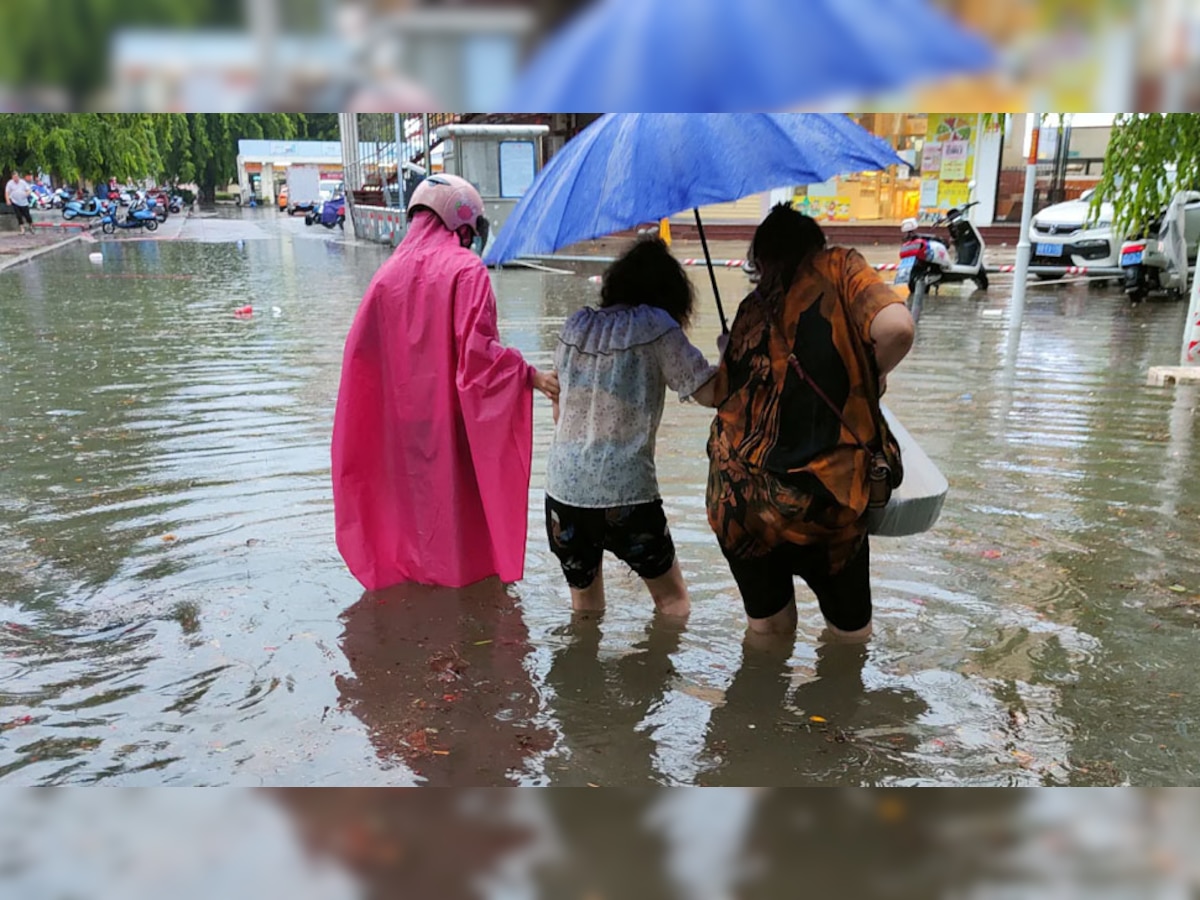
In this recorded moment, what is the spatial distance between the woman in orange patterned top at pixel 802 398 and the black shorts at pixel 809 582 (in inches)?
0.5

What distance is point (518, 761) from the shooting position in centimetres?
336

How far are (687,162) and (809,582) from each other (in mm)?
1541

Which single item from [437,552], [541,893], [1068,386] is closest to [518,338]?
[1068,386]

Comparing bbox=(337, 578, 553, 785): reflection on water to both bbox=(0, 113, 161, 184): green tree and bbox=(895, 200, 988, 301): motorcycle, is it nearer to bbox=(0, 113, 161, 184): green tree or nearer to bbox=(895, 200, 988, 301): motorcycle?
bbox=(895, 200, 988, 301): motorcycle

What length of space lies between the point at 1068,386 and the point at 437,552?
6.56m

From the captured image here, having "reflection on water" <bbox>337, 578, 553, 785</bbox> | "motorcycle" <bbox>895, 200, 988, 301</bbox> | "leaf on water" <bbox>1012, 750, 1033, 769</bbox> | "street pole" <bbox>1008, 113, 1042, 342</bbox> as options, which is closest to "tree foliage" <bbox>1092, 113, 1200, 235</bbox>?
"street pole" <bbox>1008, 113, 1042, 342</bbox>

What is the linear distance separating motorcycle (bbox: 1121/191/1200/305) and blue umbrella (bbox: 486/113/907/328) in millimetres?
12936

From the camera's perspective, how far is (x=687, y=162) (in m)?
3.27

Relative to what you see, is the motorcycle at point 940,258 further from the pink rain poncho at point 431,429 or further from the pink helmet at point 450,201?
the pink rain poncho at point 431,429

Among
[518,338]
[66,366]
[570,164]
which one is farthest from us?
[518,338]

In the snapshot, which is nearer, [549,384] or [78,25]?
[78,25]

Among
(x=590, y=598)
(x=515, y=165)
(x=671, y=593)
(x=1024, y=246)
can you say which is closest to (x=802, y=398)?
(x=671, y=593)

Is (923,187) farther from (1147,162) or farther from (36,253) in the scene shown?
(36,253)

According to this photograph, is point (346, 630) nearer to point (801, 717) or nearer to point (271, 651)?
point (271, 651)
